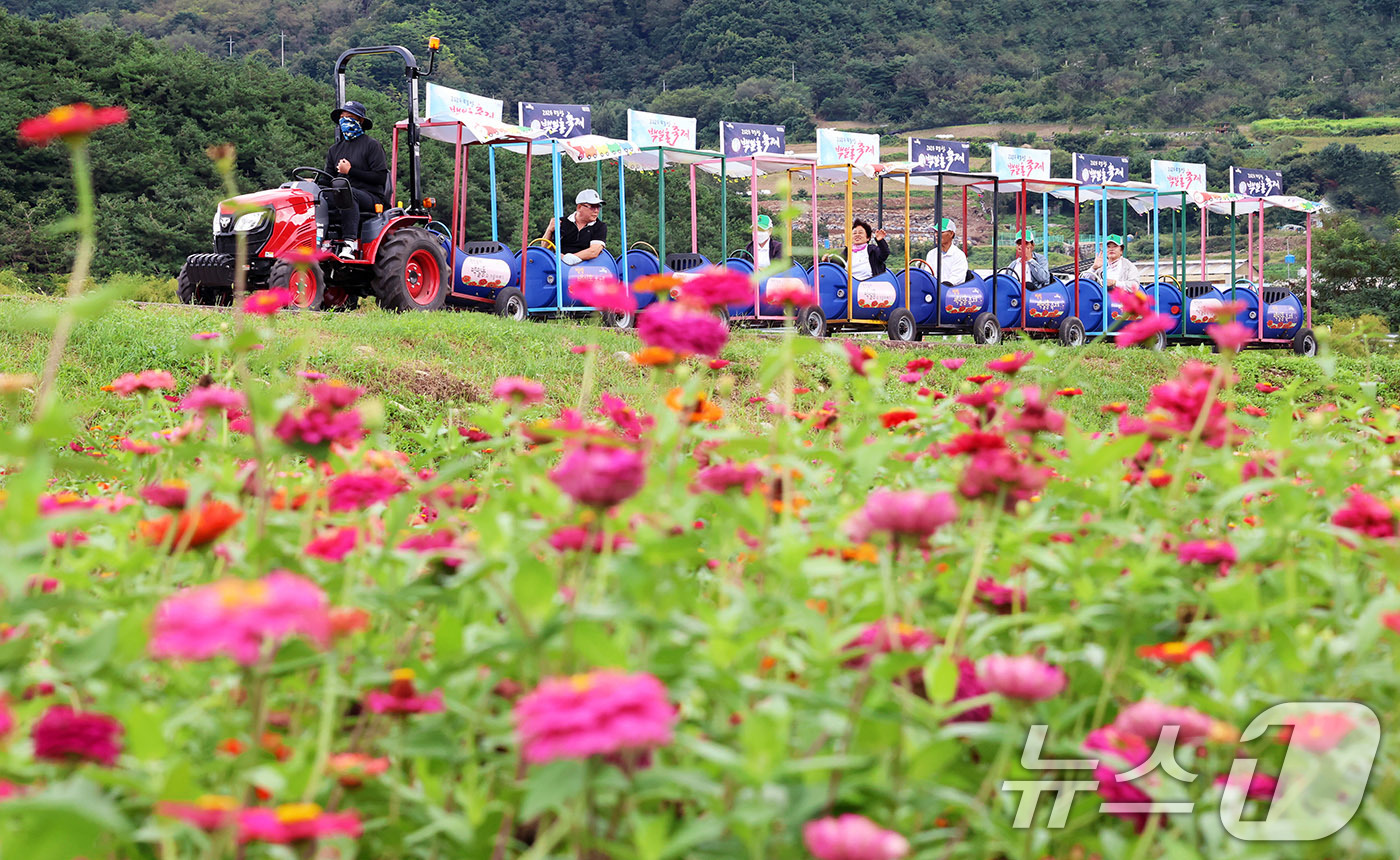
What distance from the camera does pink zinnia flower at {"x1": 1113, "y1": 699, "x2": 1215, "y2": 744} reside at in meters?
1.10

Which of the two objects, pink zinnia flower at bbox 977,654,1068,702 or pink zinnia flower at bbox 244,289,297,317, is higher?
pink zinnia flower at bbox 244,289,297,317

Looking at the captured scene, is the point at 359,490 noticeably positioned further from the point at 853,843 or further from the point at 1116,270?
the point at 1116,270

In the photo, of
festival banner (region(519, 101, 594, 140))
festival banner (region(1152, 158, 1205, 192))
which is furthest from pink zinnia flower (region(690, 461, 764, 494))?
festival banner (region(1152, 158, 1205, 192))

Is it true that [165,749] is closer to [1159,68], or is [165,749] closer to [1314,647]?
[1314,647]

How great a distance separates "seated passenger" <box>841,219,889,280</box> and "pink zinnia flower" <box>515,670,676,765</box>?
1217 centimetres

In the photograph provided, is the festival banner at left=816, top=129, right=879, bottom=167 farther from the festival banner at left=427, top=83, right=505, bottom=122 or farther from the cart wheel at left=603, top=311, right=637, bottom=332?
the festival banner at left=427, top=83, right=505, bottom=122

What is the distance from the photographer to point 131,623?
123 cm

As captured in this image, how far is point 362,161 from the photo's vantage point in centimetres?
1004

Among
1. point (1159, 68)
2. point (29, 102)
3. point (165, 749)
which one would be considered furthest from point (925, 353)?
point (1159, 68)

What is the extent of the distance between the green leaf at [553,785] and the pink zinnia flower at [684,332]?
565mm

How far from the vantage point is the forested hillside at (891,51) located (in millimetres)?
64562

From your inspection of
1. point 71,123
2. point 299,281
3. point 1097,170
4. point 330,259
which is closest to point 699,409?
point 71,123

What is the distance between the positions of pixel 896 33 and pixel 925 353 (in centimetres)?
7658

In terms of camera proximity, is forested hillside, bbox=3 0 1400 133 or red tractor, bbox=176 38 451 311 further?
forested hillside, bbox=3 0 1400 133
